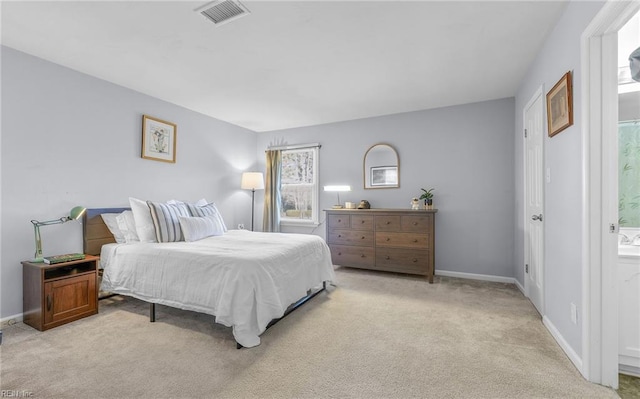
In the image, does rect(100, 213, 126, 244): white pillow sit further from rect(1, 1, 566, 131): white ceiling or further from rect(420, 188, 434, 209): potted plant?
rect(420, 188, 434, 209): potted plant

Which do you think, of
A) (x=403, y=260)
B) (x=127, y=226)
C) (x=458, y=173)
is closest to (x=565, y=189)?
(x=458, y=173)

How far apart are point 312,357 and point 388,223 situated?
2.37 metres

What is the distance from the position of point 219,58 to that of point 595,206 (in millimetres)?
3127

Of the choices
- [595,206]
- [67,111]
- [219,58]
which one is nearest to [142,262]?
[67,111]

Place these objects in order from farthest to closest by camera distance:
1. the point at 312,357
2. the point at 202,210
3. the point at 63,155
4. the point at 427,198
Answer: the point at 427,198 < the point at 202,210 < the point at 63,155 < the point at 312,357

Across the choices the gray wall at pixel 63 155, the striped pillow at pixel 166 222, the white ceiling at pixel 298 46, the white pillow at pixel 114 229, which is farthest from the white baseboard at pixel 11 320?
the white ceiling at pixel 298 46

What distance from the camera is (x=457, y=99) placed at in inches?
149

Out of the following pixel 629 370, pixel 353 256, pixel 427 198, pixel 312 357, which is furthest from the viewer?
pixel 353 256

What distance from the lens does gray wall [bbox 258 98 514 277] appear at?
375cm

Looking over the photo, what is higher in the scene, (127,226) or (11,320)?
(127,226)

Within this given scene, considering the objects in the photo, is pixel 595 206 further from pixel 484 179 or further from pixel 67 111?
pixel 67 111

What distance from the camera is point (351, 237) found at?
13.8ft

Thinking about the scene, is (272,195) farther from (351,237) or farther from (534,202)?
(534,202)

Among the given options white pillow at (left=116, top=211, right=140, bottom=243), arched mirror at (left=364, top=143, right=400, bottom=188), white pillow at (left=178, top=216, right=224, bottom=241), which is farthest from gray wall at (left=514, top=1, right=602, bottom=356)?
white pillow at (left=116, top=211, right=140, bottom=243)
